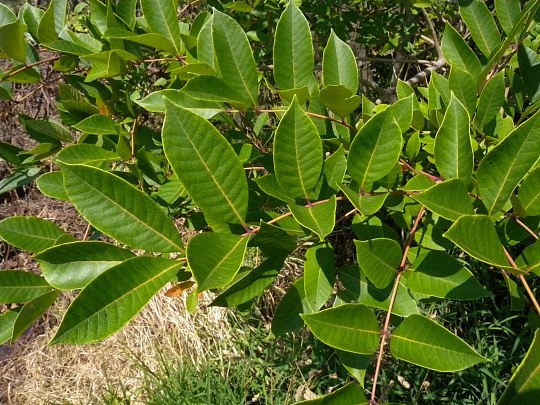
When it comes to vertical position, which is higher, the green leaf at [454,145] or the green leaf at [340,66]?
the green leaf at [340,66]

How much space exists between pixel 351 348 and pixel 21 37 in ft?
2.68

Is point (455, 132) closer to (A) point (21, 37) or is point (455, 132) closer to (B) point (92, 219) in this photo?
(B) point (92, 219)

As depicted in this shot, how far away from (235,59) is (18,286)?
44 cm

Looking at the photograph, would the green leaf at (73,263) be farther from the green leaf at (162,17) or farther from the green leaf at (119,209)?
the green leaf at (162,17)

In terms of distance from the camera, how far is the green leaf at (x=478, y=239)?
53 centimetres

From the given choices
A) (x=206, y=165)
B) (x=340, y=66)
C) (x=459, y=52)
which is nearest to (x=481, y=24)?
(x=459, y=52)

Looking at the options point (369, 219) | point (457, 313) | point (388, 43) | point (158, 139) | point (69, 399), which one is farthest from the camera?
point (69, 399)

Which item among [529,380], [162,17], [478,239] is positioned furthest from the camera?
[162,17]

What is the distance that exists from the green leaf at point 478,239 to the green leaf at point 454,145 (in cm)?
12

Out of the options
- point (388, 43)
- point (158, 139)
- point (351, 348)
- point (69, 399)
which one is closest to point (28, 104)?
point (69, 399)

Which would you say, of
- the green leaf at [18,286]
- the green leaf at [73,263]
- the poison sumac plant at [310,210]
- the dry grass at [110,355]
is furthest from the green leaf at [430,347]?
the dry grass at [110,355]

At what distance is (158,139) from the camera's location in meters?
1.16

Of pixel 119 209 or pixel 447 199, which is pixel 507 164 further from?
pixel 119 209

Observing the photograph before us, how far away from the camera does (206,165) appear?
60 cm
